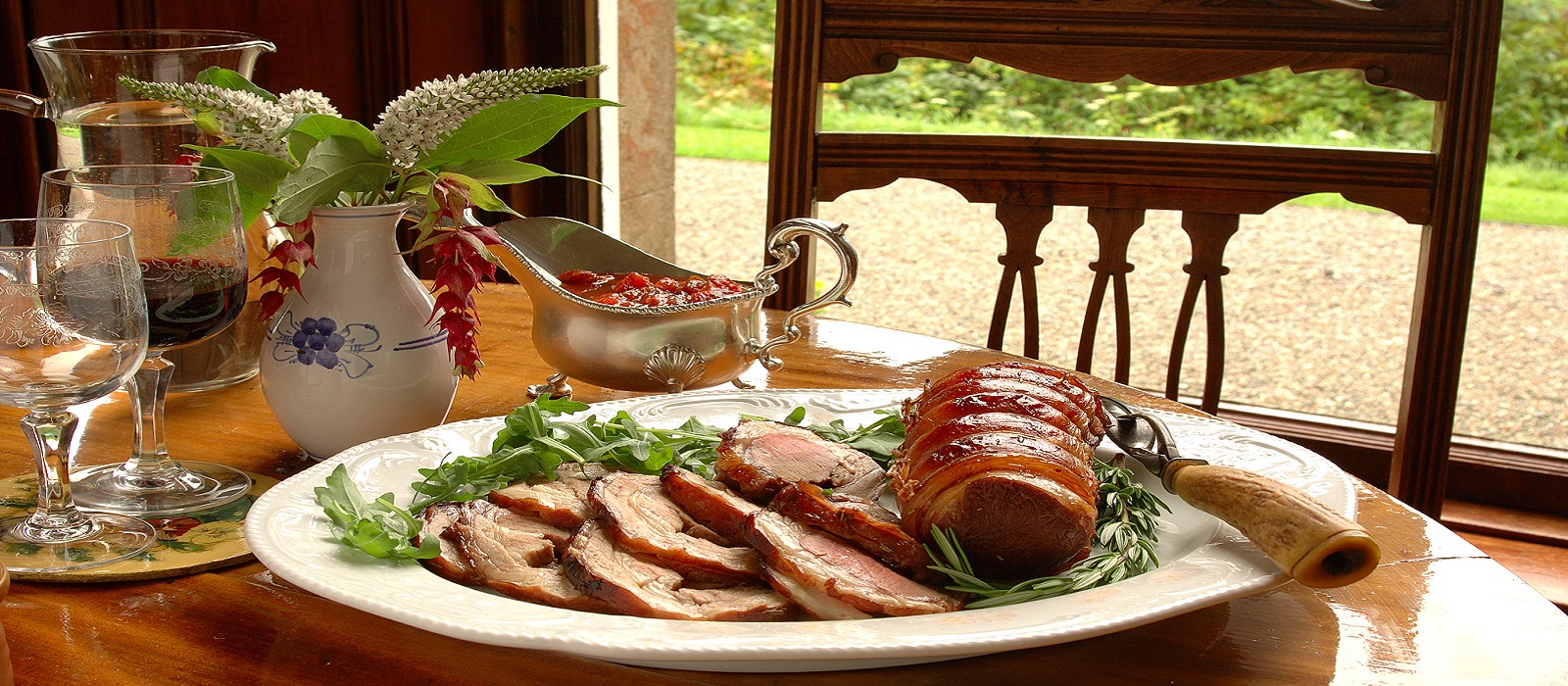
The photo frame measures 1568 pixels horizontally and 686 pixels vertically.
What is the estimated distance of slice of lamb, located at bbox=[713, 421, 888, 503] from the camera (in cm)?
114

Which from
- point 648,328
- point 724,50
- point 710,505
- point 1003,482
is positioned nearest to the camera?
point 1003,482

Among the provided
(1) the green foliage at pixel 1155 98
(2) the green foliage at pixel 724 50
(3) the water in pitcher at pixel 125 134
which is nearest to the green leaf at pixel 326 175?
(3) the water in pitcher at pixel 125 134

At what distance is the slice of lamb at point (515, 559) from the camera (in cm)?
92

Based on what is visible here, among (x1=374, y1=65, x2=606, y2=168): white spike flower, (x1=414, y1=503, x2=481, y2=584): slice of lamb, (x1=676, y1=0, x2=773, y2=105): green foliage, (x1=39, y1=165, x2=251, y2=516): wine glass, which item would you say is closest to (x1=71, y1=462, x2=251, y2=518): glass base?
(x1=39, y1=165, x2=251, y2=516): wine glass

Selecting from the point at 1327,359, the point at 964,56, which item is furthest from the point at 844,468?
the point at 1327,359

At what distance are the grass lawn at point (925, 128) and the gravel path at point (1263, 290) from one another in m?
0.12

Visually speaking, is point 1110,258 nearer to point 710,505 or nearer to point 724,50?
point 710,505

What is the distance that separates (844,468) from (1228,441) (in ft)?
1.33

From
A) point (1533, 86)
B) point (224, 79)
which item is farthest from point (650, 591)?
point (1533, 86)

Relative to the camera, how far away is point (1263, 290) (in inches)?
184

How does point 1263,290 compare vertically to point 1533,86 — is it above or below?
below

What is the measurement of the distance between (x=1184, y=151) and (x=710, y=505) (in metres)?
1.12

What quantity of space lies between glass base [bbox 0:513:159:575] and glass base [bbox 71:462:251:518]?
39 mm

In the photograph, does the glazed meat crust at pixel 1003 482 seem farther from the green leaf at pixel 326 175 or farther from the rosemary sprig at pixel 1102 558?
the green leaf at pixel 326 175
